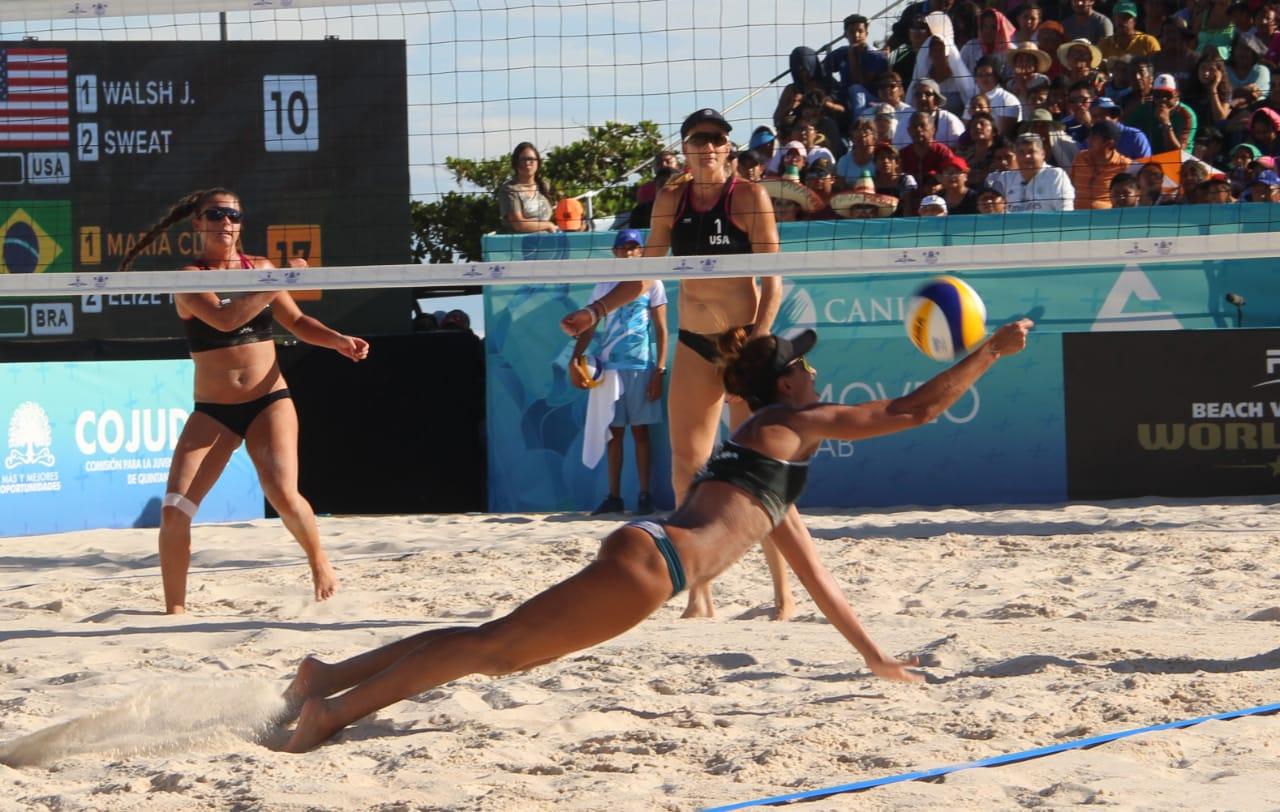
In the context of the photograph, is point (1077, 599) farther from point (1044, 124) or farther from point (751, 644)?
point (1044, 124)

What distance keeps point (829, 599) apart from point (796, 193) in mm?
5759

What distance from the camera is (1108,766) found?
11.0ft

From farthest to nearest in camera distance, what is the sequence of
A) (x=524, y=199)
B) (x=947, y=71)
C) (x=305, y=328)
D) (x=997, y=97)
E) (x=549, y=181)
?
(x=549, y=181) < (x=947, y=71) < (x=997, y=97) < (x=524, y=199) < (x=305, y=328)

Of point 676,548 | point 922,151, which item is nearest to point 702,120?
point 676,548

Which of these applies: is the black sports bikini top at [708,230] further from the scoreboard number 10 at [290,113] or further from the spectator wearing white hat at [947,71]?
Answer: the spectator wearing white hat at [947,71]

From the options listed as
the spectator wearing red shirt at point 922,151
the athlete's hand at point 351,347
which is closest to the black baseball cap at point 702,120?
the athlete's hand at point 351,347

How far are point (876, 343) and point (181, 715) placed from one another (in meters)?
6.05

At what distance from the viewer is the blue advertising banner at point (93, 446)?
8891 millimetres

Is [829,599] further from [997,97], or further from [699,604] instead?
[997,97]

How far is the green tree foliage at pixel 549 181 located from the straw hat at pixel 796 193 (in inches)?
169

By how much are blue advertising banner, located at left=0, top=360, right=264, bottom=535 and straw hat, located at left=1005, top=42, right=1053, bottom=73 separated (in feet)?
19.3

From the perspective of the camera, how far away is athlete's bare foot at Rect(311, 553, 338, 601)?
5922mm

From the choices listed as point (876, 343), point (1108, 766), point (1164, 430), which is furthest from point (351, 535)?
point (1108, 766)

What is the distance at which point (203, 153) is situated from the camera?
392 inches
